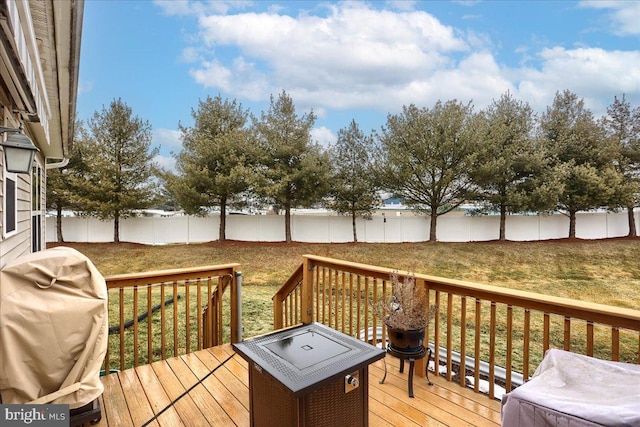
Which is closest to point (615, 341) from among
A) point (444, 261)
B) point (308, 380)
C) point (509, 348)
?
point (509, 348)

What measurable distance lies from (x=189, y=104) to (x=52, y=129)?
9.37 meters

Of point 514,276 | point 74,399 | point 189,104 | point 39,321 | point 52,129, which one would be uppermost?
point 189,104

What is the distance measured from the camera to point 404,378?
2.81 m

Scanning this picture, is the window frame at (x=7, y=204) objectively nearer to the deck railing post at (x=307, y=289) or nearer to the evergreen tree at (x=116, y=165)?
the deck railing post at (x=307, y=289)

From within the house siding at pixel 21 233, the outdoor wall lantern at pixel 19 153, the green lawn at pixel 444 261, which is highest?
the outdoor wall lantern at pixel 19 153

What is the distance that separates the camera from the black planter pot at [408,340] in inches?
97.6

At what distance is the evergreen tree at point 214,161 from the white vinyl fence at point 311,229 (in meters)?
0.78

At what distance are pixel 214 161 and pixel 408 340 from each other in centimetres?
1188

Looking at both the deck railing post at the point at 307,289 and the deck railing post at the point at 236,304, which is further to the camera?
the deck railing post at the point at 307,289

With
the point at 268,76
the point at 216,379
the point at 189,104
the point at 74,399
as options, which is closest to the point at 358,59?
the point at 268,76

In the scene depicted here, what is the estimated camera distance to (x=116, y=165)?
508 inches

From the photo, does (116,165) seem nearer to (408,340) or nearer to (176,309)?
(176,309)

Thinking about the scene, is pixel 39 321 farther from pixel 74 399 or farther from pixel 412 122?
pixel 412 122

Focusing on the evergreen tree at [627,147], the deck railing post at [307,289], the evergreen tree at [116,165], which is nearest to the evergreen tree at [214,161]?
the evergreen tree at [116,165]
